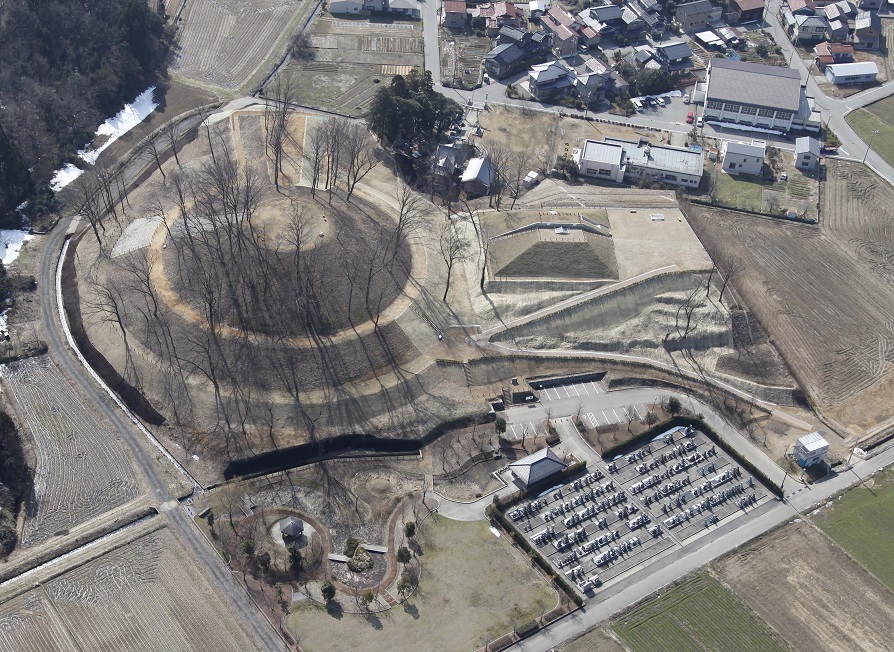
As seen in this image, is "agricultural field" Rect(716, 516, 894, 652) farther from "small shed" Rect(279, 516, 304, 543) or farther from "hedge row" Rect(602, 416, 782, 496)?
"small shed" Rect(279, 516, 304, 543)

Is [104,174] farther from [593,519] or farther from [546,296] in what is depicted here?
[593,519]

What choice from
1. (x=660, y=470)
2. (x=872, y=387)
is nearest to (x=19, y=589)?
(x=660, y=470)

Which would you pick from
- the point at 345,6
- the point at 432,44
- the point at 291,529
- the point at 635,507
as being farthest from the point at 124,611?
the point at 345,6

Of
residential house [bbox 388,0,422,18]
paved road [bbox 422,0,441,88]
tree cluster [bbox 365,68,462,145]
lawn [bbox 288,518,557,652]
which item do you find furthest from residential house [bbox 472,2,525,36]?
lawn [bbox 288,518,557,652]

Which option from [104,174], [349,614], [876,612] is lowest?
[876,612]

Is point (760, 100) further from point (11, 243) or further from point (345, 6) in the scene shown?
point (11, 243)
